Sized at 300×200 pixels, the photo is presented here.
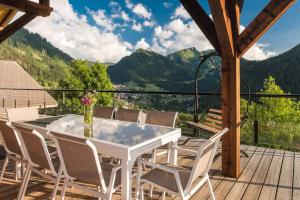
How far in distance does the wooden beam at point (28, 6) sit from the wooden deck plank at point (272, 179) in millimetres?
4638

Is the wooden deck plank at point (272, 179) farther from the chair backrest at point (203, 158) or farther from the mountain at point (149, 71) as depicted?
the mountain at point (149, 71)

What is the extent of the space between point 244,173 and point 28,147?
8.96 feet

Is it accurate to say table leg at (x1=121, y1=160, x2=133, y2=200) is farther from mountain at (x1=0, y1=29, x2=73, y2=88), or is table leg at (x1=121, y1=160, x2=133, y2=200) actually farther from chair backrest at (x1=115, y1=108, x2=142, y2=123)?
mountain at (x1=0, y1=29, x2=73, y2=88)

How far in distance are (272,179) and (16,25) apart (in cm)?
518

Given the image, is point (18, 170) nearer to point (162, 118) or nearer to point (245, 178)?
point (162, 118)

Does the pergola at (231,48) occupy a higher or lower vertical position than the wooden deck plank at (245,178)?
higher

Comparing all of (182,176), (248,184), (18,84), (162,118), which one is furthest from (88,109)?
(18,84)

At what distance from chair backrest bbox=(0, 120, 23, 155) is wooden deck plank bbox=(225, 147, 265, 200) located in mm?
2249

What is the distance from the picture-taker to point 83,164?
2307 millimetres

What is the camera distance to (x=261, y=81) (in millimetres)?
47188

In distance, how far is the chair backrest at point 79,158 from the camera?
2.20 metres

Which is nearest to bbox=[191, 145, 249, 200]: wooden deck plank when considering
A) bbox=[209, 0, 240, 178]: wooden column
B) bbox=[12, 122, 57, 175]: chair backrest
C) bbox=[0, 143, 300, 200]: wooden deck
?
bbox=[0, 143, 300, 200]: wooden deck

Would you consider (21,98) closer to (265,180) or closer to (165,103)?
(165,103)

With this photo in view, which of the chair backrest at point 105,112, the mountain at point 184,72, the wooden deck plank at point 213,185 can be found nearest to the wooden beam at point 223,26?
the wooden deck plank at point 213,185
